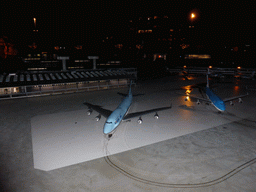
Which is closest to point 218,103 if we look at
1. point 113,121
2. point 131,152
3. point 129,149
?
point 129,149

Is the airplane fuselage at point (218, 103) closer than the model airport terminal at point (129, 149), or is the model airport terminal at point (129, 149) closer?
the model airport terminal at point (129, 149)

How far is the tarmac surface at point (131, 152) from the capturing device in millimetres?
16328

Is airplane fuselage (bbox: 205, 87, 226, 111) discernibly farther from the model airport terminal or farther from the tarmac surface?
the tarmac surface

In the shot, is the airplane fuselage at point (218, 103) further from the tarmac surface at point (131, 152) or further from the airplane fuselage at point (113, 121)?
the airplane fuselage at point (113, 121)

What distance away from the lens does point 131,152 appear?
864 inches

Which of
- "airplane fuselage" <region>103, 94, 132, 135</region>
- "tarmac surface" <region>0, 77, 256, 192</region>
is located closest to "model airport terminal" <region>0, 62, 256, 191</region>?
"tarmac surface" <region>0, 77, 256, 192</region>

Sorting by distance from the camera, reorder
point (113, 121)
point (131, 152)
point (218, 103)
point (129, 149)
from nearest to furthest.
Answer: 1. point (131, 152)
2. point (129, 149)
3. point (113, 121)
4. point (218, 103)

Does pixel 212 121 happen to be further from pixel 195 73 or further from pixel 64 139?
pixel 195 73

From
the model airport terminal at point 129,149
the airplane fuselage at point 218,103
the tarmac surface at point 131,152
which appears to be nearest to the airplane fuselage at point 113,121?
the model airport terminal at point 129,149

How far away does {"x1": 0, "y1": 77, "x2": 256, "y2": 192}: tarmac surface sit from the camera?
16328mm

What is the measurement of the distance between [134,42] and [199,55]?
227 ft

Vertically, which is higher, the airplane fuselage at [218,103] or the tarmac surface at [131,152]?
the airplane fuselage at [218,103]

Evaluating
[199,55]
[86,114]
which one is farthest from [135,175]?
[199,55]

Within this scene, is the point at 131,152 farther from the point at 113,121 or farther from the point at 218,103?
the point at 218,103
